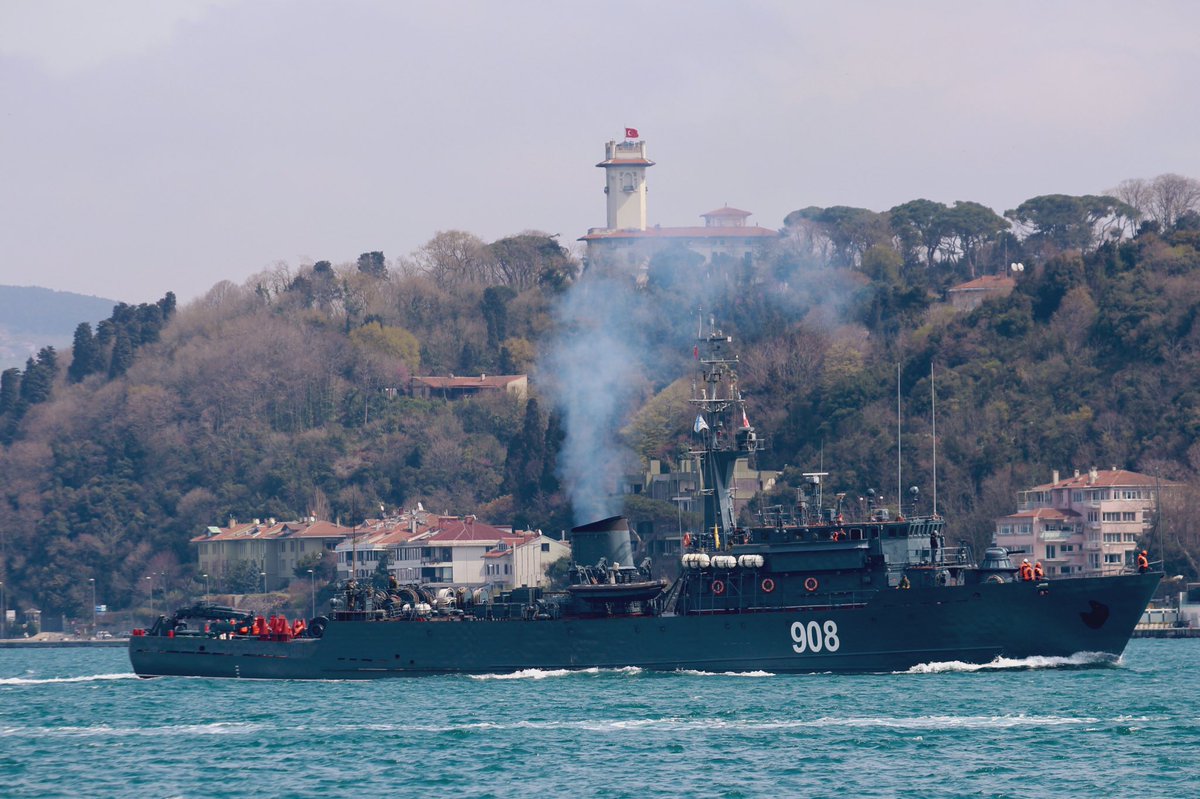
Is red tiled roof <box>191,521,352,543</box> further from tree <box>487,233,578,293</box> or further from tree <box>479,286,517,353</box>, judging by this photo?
tree <box>487,233,578,293</box>

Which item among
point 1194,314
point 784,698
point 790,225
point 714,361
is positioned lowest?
point 784,698

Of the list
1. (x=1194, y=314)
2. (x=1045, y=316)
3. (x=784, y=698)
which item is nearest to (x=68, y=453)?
(x=1045, y=316)

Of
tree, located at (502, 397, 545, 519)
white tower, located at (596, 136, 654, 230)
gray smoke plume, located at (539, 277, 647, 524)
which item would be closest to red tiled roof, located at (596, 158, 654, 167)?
white tower, located at (596, 136, 654, 230)

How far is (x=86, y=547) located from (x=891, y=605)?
93.7m

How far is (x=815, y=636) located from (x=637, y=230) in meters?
109

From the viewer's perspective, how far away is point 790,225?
16512 cm

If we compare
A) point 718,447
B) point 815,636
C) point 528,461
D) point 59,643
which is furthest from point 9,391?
point 815,636

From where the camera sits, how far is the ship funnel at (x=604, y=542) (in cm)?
6097

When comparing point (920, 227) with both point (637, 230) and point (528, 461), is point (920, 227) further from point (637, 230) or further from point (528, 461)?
point (528, 461)

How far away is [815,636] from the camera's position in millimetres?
56281

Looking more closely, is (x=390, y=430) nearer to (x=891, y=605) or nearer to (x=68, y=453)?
(x=68, y=453)

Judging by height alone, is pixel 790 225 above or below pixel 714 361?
above

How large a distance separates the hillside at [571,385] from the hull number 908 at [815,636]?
14416 millimetres

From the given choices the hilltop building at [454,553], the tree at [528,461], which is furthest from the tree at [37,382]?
the tree at [528,461]
